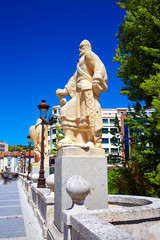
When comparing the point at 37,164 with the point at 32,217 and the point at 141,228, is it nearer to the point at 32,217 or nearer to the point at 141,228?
the point at 32,217

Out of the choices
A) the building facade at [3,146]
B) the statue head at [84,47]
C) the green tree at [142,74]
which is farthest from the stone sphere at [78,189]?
the building facade at [3,146]

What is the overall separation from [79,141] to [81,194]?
77.1 inches

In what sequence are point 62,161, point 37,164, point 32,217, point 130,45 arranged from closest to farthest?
point 62,161 < point 32,217 < point 130,45 < point 37,164

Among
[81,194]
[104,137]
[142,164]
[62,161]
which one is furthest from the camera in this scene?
[104,137]

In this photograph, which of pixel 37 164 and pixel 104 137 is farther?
pixel 104 137

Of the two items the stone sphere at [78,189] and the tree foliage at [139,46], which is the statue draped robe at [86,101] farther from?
the tree foliage at [139,46]

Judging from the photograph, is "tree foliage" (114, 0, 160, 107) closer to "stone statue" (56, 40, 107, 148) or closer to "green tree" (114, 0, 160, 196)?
"green tree" (114, 0, 160, 196)

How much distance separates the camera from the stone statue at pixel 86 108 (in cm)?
495

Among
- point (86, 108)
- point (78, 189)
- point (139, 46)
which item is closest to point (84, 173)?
point (78, 189)

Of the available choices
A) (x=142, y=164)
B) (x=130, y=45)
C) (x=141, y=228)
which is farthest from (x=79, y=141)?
(x=130, y=45)

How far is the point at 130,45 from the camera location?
1132cm

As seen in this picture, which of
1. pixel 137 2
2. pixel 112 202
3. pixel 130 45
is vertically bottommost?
pixel 112 202

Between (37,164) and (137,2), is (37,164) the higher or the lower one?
the lower one

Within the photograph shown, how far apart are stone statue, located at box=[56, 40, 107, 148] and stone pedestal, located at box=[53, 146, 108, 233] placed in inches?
13.1
